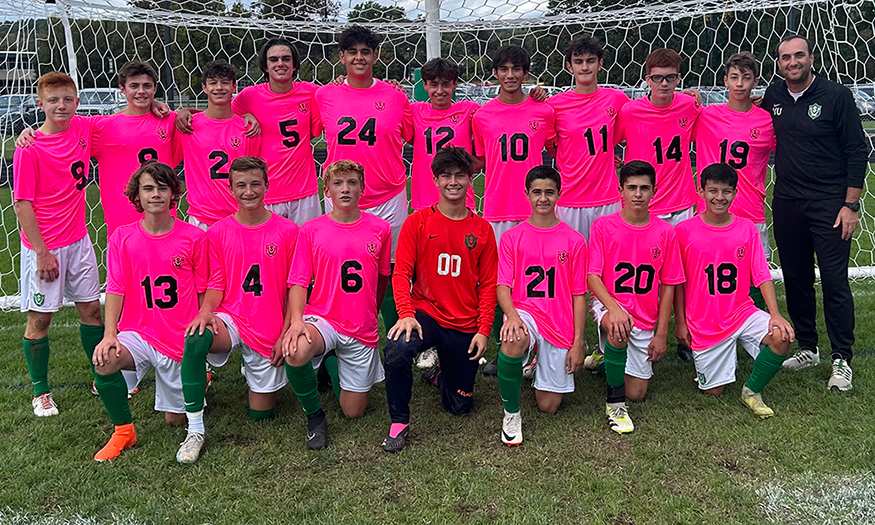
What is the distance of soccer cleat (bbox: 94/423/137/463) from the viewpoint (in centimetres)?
308

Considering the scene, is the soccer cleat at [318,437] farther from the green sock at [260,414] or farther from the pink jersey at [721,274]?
the pink jersey at [721,274]

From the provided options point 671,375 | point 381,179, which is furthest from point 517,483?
point 381,179

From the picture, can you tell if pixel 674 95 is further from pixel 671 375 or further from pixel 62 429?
pixel 62 429

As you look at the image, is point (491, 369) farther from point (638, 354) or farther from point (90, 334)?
point (90, 334)

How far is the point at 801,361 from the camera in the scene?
4008 mm

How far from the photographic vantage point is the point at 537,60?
741cm

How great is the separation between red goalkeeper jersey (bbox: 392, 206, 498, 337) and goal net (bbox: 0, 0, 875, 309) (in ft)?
7.01

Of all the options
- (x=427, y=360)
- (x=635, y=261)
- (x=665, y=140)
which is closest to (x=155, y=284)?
(x=427, y=360)

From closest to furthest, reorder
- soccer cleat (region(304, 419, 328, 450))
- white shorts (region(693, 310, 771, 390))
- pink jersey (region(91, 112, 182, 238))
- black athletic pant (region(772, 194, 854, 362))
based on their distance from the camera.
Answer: soccer cleat (region(304, 419, 328, 450)) → white shorts (region(693, 310, 771, 390)) → black athletic pant (region(772, 194, 854, 362)) → pink jersey (region(91, 112, 182, 238))

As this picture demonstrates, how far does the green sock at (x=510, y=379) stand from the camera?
3232 millimetres

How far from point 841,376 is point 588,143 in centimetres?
193

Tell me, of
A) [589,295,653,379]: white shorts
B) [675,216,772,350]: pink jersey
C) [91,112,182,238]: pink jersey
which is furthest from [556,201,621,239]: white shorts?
[91,112,182,238]: pink jersey

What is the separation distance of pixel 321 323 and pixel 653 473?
1694 mm

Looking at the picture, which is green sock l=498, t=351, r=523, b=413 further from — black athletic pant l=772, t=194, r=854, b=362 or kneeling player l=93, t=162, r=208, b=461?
black athletic pant l=772, t=194, r=854, b=362
